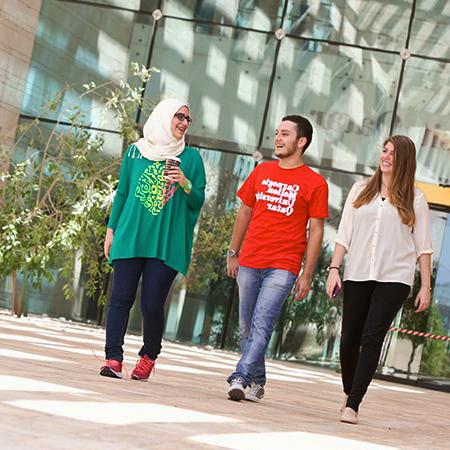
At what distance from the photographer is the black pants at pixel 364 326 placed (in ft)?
22.3

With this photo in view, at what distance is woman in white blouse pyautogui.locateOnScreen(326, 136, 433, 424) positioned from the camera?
6.89m

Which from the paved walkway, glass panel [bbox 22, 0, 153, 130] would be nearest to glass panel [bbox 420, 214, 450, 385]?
glass panel [bbox 22, 0, 153, 130]

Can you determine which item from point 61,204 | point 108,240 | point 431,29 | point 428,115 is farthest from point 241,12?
point 108,240

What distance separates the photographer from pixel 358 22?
17.7m

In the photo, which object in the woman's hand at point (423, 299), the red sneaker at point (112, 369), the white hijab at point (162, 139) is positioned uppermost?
the white hijab at point (162, 139)

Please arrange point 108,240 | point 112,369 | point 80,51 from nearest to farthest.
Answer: point 112,369 < point 108,240 < point 80,51

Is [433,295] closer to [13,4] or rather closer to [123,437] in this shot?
[13,4]

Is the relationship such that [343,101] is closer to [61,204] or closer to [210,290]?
[210,290]

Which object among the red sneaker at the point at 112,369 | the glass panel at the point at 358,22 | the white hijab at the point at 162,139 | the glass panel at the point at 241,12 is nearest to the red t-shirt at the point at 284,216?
the white hijab at the point at 162,139

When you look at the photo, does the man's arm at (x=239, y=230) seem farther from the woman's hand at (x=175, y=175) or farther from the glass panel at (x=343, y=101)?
the glass panel at (x=343, y=101)

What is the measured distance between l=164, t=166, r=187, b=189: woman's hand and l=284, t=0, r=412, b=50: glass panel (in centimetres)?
1062

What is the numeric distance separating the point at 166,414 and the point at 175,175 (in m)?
2.43

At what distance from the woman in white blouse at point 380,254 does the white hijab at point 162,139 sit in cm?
115

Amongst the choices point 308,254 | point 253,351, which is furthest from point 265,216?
point 253,351
